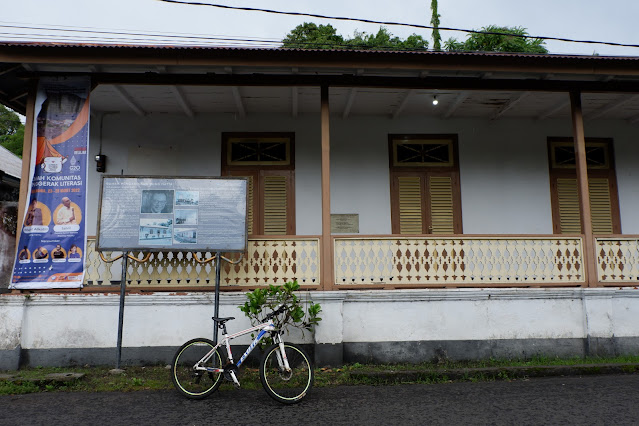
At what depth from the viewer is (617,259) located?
24.7ft

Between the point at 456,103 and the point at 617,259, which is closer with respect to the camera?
the point at 617,259

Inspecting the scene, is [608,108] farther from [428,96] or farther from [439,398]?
[439,398]

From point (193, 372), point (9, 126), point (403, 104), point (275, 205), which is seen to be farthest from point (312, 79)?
point (9, 126)

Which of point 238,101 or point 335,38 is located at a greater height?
point 335,38

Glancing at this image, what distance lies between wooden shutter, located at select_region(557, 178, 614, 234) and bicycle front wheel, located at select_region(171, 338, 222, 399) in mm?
7546

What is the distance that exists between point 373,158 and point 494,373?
4665 millimetres

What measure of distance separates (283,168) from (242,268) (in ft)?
9.69

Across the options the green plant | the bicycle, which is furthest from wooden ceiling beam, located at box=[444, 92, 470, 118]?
the bicycle

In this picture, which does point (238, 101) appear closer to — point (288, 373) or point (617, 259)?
point (288, 373)

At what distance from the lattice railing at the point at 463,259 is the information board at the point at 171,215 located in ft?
5.40

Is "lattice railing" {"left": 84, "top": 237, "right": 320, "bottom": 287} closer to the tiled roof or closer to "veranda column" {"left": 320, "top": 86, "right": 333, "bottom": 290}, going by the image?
"veranda column" {"left": 320, "top": 86, "right": 333, "bottom": 290}

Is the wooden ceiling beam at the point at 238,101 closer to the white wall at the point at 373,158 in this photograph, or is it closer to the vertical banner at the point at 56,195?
the white wall at the point at 373,158

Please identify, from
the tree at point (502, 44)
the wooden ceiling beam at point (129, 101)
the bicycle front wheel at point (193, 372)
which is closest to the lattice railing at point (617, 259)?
the bicycle front wheel at point (193, 372)

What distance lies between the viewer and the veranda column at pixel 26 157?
22.4 feet
